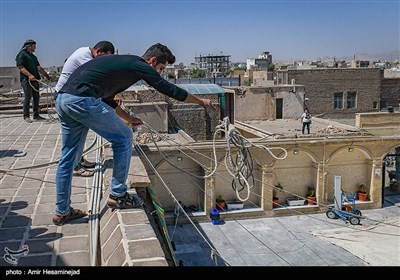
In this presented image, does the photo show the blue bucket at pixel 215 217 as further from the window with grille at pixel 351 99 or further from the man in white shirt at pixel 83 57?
the window with grille at pixel 351 99

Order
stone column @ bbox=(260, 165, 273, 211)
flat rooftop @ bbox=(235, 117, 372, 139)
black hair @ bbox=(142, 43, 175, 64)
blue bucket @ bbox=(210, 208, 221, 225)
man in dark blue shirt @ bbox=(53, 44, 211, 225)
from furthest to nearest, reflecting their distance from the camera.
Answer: flat rooftop @ bbox=(235, 117, 372, 139)
stone column @ bbox=(260, 165, 273, 211)
blue bucket @ bbox=(210, 208, 221, 225)
black hair @ bbox=(142, 43, 175, 64)
man in dark blue shirt @ bbox=(53, 44, 211, 225)

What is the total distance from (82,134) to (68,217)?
0.72 meters

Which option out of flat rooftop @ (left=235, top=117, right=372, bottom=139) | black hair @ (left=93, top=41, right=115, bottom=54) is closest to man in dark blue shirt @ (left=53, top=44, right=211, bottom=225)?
black hair @ (left=93, top=41, right=115, bottom=54)

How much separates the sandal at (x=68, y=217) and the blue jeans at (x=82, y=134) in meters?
0.04

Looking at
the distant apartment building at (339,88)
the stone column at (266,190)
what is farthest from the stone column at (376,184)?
the distant apartment building at (339,88)

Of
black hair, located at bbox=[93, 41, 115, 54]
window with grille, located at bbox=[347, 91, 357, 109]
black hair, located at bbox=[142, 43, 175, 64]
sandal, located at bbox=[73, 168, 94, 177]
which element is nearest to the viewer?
black hair, located at bbox=[142, 43, 175, 64]

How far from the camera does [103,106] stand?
12.2 ft

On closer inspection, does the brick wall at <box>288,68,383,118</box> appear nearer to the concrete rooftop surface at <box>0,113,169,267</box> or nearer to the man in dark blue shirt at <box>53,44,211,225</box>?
the concrete rooftop surface at <box>0,113,169,267</box>

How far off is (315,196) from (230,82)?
22231 millimetres

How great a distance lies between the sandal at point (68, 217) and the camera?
400 cm

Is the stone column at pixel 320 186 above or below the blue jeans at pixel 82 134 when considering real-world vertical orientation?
below

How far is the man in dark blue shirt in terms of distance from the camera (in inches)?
143

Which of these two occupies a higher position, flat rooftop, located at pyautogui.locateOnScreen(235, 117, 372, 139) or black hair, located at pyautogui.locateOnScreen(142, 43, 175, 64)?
black hair, located at pyautogui.locateOnScreen(142, 43, 175, 64)

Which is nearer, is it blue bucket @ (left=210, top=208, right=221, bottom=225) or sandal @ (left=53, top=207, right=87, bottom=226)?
sandal @ (left=53, top=207, right=87, bottom=226)
